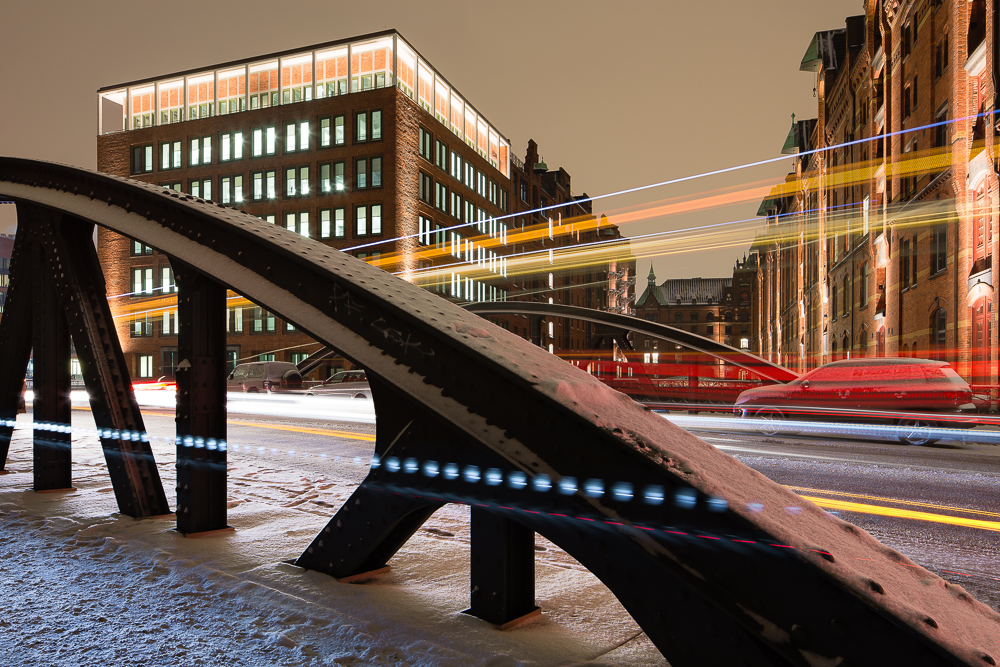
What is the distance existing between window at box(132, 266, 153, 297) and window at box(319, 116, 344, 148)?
52.8 feet

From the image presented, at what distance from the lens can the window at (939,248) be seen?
22969 mm

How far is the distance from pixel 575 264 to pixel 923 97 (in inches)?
1941

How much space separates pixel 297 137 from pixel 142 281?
15.8m

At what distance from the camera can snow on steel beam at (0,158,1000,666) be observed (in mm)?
1730

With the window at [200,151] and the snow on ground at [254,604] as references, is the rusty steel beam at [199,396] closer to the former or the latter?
the snow on ground at [254,604]

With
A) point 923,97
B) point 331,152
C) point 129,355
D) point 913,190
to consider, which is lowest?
point 129,355

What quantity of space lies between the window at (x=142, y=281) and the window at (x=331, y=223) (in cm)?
1372

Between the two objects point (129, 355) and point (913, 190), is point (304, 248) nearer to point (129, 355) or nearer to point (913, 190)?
point (913, 190)

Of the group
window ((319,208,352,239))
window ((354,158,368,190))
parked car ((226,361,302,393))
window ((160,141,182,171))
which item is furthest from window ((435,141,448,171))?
parked car ((226,361,302,393))

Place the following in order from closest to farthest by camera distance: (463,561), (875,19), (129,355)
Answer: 1. (463,561)
2. (875,19)
3. (129,355)

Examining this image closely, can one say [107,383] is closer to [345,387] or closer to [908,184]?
[345,387]

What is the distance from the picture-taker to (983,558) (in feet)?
14.3

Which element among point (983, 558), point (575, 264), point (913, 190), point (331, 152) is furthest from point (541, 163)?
point (983, 558)

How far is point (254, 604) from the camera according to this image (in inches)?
114
